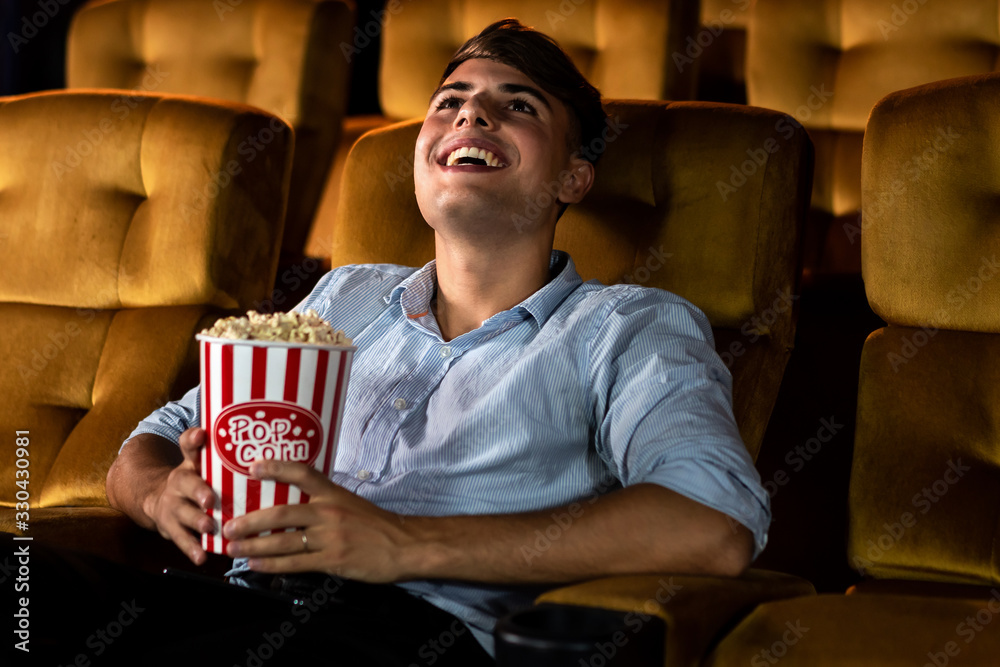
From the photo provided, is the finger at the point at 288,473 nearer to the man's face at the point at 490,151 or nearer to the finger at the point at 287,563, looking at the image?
the finger at the point at 287,563

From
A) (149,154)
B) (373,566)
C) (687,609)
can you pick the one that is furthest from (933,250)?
(149,154)

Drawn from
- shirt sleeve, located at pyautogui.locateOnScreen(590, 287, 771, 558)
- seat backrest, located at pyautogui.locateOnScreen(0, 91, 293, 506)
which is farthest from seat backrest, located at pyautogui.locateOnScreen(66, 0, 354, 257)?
shirt sleeve, located at pyautogui.locateOnScreen(590, 287, 771, 558)

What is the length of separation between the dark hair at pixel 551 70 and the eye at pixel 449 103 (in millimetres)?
71

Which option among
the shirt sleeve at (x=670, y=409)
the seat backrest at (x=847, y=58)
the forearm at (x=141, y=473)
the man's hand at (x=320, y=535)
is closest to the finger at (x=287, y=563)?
the man's hand at (x=320, y=535)

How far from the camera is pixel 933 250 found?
52.6 inches

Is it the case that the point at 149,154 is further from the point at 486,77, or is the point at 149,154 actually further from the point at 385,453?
the point at 385,453

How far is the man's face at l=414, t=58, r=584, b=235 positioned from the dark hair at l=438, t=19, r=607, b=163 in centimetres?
1

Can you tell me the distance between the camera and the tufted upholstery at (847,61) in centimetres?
233

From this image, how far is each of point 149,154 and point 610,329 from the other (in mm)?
1001

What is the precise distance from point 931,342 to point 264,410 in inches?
36.2

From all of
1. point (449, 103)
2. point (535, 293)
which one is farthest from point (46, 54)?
point (535, 293)

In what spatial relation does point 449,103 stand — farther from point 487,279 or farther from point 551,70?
point 487,279

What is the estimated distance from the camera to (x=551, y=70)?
1437mm

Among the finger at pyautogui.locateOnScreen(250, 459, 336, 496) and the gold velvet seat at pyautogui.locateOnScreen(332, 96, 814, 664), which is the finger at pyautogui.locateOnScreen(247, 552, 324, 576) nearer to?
the finger at pyautogui.locateOnScreen(250, 459, 336, 496)
